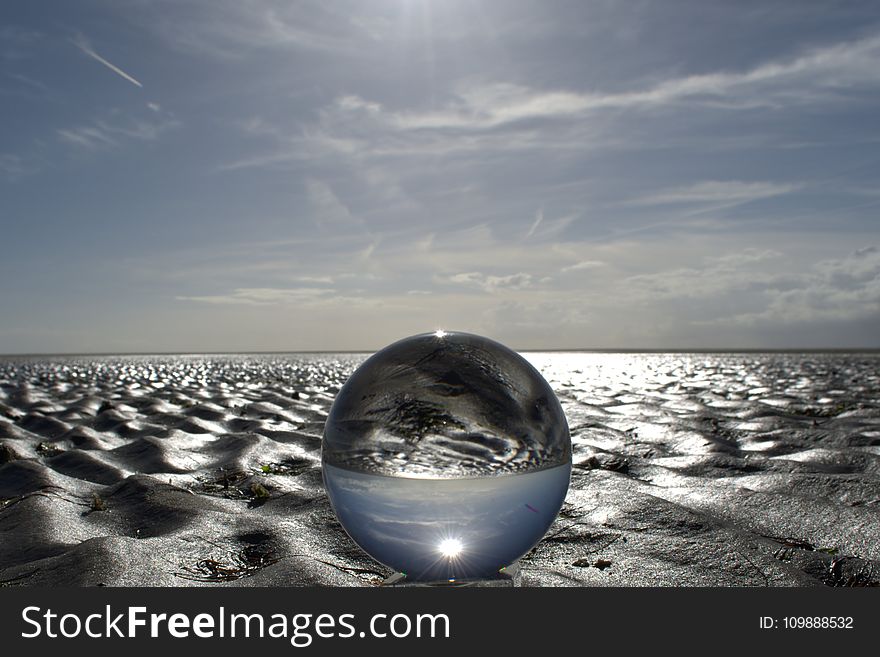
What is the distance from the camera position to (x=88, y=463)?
5770mm

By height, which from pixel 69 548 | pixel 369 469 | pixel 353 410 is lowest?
pixel 69 548

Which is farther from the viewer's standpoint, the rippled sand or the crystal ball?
the rippled sand

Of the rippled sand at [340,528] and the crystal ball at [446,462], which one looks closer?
the crystal ball at [446,462]

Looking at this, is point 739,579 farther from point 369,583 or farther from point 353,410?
point 353,410

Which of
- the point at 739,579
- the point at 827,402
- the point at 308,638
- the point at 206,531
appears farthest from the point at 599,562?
the point at 827,402

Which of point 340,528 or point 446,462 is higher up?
point 446,462

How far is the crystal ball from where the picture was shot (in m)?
2.58

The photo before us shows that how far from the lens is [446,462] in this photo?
101 inches

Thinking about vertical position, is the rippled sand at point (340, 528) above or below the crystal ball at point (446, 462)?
below

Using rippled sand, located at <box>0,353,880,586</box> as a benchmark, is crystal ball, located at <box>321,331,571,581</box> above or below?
above

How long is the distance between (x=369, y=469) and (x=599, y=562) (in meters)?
1.35

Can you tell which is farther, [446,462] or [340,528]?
[340,528]

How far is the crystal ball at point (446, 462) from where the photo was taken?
2.58 meters

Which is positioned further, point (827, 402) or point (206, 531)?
point (827, 402)
